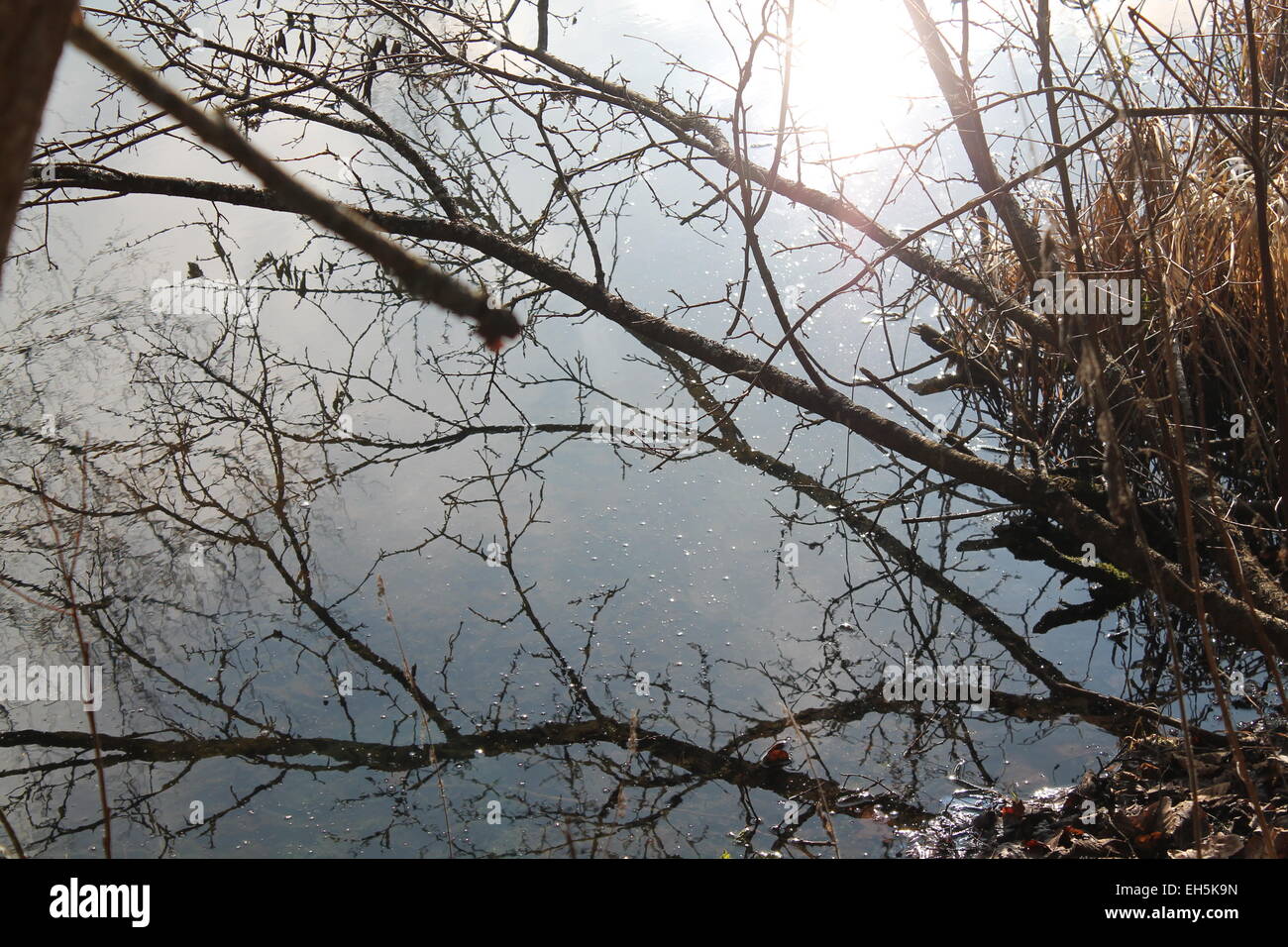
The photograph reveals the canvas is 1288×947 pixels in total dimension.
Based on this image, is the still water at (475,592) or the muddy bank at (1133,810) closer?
the muddy bank at (1133,810)

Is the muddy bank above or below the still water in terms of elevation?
below

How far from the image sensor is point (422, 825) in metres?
2.07

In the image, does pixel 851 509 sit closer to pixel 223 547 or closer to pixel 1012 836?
pixel 1012 836

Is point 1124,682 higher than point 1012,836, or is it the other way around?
point 1124,682

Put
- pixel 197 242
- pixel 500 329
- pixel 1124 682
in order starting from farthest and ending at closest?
pixel 197 242, pixel 1124 682, pixel 500 329

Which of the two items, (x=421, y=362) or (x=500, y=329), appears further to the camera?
(x=421, y=362)

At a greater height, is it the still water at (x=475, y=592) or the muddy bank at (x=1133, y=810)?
the still water at (x=475, y=592)

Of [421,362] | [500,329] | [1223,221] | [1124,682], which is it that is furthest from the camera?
[421,362]

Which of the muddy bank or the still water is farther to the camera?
the still water

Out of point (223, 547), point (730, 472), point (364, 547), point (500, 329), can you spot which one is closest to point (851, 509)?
point (730, 472)

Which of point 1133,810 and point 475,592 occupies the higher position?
point 475,592

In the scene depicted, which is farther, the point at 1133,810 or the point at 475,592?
the point at 475,592
